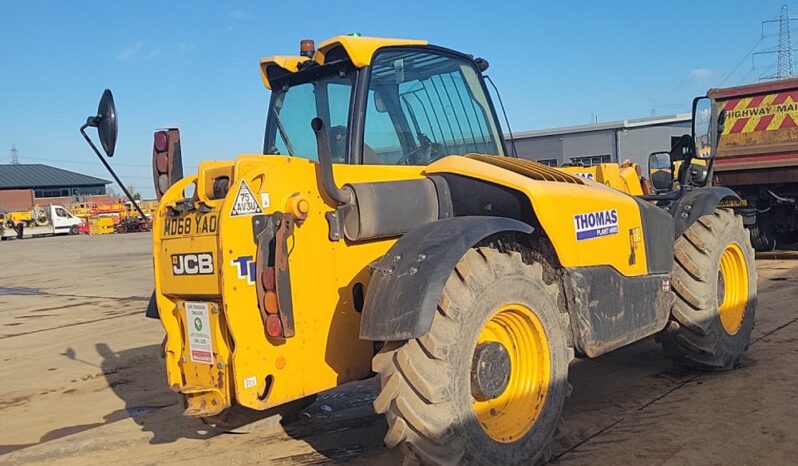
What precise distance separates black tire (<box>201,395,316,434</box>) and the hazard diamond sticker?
1.48m

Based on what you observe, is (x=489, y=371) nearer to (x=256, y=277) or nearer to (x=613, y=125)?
(x=256, y=277)

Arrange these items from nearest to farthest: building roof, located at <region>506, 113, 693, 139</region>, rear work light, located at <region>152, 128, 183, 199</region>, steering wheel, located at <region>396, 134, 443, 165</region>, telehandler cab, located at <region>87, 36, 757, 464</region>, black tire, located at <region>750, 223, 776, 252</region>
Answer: telehandler cab, located at <region>87, 36, 757, 464</region>
rear work light, located at <region>152, 128, 183, 199</region>
steering wheel, located at <region>396, 134, 443, 165</region>
black tire, located at <region>750, 223, 776, 252</region>
building roof, located at <region>506, 113, 693, 139</region>

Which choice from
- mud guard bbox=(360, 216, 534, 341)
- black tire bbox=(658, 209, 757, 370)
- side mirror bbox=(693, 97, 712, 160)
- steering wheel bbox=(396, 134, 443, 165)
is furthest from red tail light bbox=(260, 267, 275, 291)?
side mirror bbox=(693, 97, 712, 160)

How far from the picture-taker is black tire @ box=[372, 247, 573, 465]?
10.1 ft

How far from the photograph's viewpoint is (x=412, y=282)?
3.12 meters

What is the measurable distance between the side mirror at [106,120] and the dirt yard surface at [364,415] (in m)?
1.99

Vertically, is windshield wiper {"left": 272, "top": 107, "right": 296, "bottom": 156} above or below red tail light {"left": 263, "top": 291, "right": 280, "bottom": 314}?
above

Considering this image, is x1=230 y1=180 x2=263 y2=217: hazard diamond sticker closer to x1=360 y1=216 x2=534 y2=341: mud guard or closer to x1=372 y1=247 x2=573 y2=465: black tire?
x1=360 y1=216 x2=534 y2=341: mud guard

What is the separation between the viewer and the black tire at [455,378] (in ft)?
10.1

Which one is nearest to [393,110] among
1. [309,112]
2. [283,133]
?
[309,112]

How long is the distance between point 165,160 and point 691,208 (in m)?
3.67

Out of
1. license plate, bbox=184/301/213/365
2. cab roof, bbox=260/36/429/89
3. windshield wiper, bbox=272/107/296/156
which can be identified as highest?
cab roof, bbox=260/36/429/89

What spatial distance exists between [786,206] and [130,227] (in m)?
42.9

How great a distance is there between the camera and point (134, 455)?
4496 millimetres
